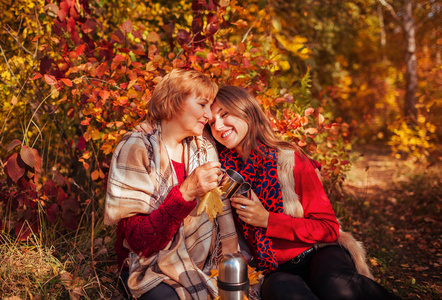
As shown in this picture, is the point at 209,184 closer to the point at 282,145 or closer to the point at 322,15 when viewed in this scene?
the point at 282,145

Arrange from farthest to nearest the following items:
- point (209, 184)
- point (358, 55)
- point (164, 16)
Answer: point (358, 55) → point (164, 16) → point (209, 184)

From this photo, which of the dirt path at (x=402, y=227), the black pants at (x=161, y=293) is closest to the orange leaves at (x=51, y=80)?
the black pants at (x=161, y=293)

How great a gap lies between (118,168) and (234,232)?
843 mm

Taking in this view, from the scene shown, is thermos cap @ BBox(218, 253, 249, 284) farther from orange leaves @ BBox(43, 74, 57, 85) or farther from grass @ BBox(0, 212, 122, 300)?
orange leaves @ BBox(43, 74, 57, 85)

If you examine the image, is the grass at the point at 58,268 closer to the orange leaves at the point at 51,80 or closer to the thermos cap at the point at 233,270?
the thermos cap at the point at 233,270

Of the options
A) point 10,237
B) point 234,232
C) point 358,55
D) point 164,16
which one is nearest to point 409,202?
point 234,232

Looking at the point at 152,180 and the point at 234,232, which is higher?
the point at 152,180

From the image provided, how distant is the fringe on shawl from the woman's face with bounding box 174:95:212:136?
24.1 inches

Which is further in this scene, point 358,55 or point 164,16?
point 358,55

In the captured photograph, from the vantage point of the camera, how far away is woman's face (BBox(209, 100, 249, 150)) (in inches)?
95.8

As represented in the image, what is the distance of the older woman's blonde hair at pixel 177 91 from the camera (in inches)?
88.1

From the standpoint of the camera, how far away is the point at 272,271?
2.29m

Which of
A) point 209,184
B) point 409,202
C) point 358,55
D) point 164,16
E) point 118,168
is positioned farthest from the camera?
point 358,55

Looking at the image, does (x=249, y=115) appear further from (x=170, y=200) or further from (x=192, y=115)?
(x=170, y=200)
